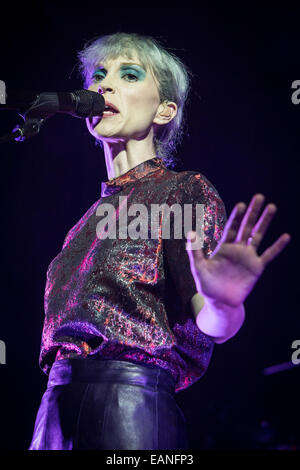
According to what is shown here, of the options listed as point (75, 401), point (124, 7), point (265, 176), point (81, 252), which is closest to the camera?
point (75, 401)

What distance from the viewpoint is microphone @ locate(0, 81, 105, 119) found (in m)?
1.64

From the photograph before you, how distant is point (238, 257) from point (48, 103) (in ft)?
2.80

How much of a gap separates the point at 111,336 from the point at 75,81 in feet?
8.75

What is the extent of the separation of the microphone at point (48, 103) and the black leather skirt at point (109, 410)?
0.77 meters

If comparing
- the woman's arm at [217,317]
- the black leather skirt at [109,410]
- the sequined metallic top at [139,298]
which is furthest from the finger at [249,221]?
the black leather skirt at [109,410]

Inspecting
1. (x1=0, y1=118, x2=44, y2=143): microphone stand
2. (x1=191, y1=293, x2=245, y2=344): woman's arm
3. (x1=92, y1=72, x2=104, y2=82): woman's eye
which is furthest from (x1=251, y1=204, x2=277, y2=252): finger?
(x1=92, y1=72, x2=104, y2=82): woman's eye

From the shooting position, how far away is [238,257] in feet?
4.02

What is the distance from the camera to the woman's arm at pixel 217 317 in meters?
1.33

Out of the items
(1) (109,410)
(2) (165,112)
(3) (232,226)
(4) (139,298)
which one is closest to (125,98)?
(2) (165,112)

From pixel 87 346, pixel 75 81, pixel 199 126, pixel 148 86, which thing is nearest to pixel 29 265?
pixel 75 81

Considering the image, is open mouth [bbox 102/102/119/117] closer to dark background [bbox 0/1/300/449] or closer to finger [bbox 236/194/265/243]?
finger [bbox 236/194/265/243]

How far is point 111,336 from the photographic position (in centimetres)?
149

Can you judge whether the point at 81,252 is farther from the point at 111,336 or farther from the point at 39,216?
the point at 39,216

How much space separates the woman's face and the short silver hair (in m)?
0.04
